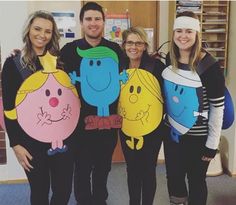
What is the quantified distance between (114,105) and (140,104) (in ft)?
0.54

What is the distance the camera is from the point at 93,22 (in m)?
2.11

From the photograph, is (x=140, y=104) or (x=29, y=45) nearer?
(x=29, y=45)

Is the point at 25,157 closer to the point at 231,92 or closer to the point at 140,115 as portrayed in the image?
the point at 140,115

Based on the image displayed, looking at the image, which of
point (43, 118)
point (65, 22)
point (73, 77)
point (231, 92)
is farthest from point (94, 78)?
point (231, 92)

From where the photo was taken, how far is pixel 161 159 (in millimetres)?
3896

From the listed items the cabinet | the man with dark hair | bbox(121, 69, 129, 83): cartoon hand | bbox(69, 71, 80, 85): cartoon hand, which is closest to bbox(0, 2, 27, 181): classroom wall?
the man with dark hair

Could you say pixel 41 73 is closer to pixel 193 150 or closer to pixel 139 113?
pixel 139 113

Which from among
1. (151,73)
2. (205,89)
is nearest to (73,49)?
(151,73)

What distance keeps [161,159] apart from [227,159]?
707 millimetres

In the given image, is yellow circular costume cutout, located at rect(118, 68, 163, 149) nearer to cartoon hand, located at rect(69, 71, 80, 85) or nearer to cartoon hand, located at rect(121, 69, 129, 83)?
cartoon hand, located at rect(121, 69, 129, 83)

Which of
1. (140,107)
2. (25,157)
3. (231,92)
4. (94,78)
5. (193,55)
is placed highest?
(193,55)

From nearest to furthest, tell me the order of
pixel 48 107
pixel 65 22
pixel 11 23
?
1. pixel 48 107
2. pixel 11 23
3. pixel 65 22

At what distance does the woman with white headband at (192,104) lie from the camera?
2.10 metres

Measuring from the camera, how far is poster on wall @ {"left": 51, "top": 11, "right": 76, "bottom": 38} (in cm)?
341
